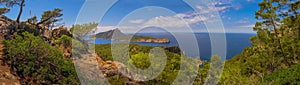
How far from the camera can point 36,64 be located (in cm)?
1296

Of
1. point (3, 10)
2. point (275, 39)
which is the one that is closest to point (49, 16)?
point (3, 10)

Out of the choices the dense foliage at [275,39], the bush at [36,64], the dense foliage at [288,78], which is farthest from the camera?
the dense foliage at [275,39]

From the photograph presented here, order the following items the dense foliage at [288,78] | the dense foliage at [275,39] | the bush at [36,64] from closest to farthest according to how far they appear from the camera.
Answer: the dense foliage at [288,78] → the bush at [36,64] → the dense foliage at [275,39]

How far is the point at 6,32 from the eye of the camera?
1711cm

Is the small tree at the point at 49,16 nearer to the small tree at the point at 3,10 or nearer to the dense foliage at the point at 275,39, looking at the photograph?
the small tree at the point at 3,10

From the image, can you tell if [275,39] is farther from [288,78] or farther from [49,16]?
[49,16]

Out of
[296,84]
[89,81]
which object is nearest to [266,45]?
[296,84]

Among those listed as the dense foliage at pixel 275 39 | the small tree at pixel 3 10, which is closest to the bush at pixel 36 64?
the small tree at pixel 3 10

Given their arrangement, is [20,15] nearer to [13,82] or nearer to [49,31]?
[49,31]

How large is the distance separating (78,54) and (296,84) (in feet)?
52.2

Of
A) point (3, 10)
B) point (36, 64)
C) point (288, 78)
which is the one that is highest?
point (3, 10)

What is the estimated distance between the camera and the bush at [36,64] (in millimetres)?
12594

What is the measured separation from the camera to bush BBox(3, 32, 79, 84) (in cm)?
1259

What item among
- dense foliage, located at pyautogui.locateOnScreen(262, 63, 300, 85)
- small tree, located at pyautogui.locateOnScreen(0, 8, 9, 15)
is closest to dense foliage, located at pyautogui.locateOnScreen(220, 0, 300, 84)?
dense foliage, located at pyautogui.locateOnScreen(262, 63, 300, 85)
